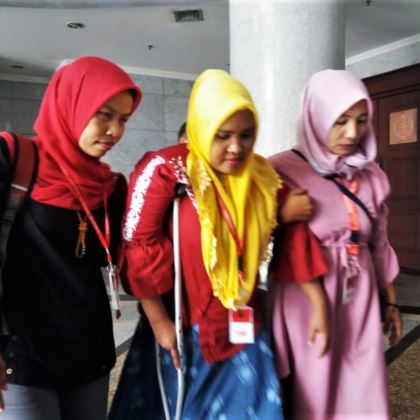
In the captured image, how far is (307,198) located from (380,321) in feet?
1.38

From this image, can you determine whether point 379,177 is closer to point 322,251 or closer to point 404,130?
point 322,251

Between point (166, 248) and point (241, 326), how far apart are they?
261mm

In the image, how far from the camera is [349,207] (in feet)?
3.69

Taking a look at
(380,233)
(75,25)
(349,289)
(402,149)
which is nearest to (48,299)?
(349,289)

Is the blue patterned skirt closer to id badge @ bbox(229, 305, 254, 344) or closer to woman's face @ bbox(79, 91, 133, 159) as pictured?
id badge @ bbox(229, 305, 254, 344)

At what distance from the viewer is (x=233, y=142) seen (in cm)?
94

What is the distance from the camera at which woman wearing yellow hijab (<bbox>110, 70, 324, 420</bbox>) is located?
0.94 m

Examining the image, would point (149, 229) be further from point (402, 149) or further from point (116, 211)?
point (402, 149)

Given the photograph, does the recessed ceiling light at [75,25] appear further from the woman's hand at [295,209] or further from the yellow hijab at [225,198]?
the woman's hand at [295,209]

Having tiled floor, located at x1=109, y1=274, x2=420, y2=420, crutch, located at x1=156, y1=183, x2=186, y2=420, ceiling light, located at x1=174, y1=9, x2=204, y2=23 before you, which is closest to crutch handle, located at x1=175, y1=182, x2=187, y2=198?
crutch, located at x1=156, y1=183, x2=186, y2=420

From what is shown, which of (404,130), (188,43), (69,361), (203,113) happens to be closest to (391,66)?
(404,130)

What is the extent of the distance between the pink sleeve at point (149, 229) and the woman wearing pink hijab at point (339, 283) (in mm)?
372

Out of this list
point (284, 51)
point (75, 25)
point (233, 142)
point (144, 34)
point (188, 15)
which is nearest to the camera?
point (233, 142)

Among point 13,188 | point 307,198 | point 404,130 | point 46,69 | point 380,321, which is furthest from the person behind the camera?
point 46,69
